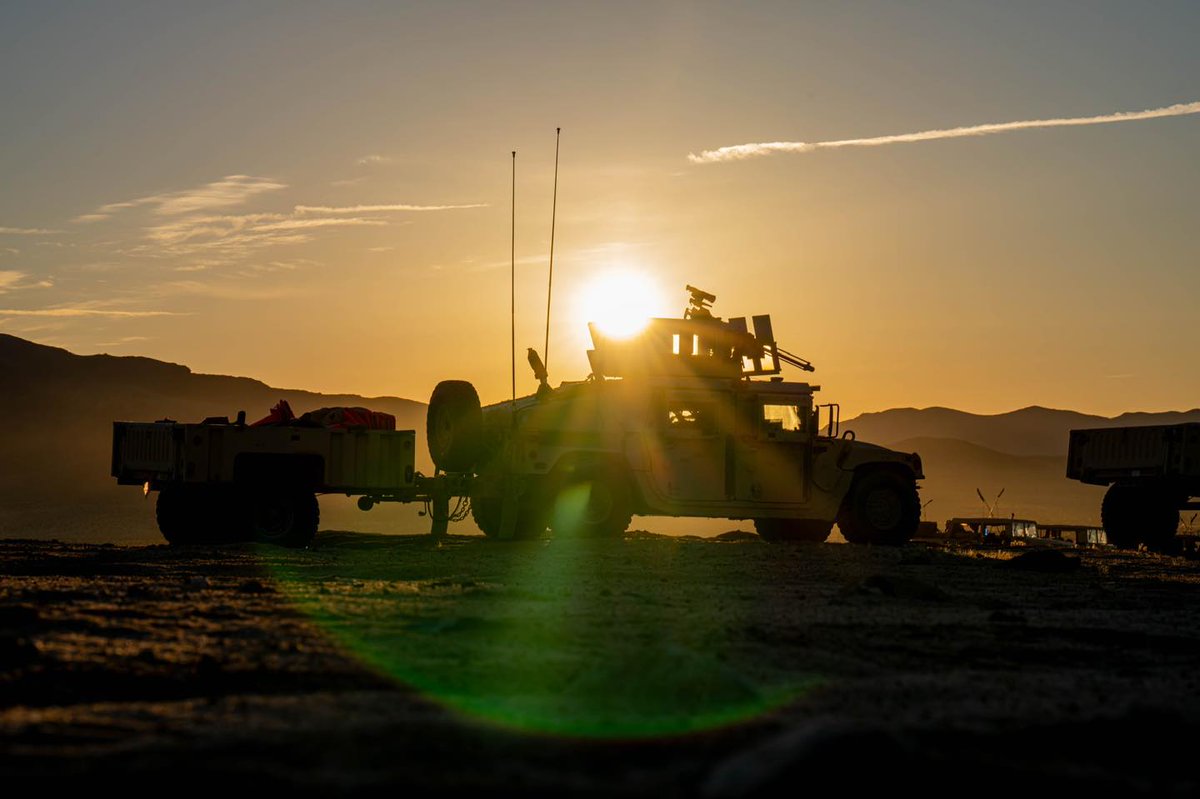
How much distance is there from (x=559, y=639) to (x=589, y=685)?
75.4 inches

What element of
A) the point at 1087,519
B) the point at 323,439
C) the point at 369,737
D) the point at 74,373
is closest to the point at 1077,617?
the point at 369,737

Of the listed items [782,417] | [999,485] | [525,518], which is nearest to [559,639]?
[525,518]

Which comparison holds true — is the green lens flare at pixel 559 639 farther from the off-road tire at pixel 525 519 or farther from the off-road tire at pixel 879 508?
the off-road tire at pixel 879 508

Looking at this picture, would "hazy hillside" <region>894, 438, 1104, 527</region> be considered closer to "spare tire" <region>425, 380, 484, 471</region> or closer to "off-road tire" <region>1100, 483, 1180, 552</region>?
"off-road tire" <region>1100, 483, 1180, 552</region>

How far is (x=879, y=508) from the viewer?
21.3 meters

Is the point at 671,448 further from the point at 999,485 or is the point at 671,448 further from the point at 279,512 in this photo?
the point at 999,485

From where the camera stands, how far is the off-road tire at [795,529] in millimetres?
22000

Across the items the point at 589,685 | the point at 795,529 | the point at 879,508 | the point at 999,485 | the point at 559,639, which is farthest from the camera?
the point at 999,485

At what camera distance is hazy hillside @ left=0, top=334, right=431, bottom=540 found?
5400 cm

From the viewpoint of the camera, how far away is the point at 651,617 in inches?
400

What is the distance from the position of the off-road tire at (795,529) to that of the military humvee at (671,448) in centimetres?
50

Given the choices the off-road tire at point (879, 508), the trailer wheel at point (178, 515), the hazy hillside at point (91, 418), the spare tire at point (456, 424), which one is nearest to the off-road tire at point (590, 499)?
the spare tire at point (456, 424)

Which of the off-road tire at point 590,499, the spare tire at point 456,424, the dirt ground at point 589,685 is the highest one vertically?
the spare tire at point 456,424

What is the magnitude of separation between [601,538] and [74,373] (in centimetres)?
9418
